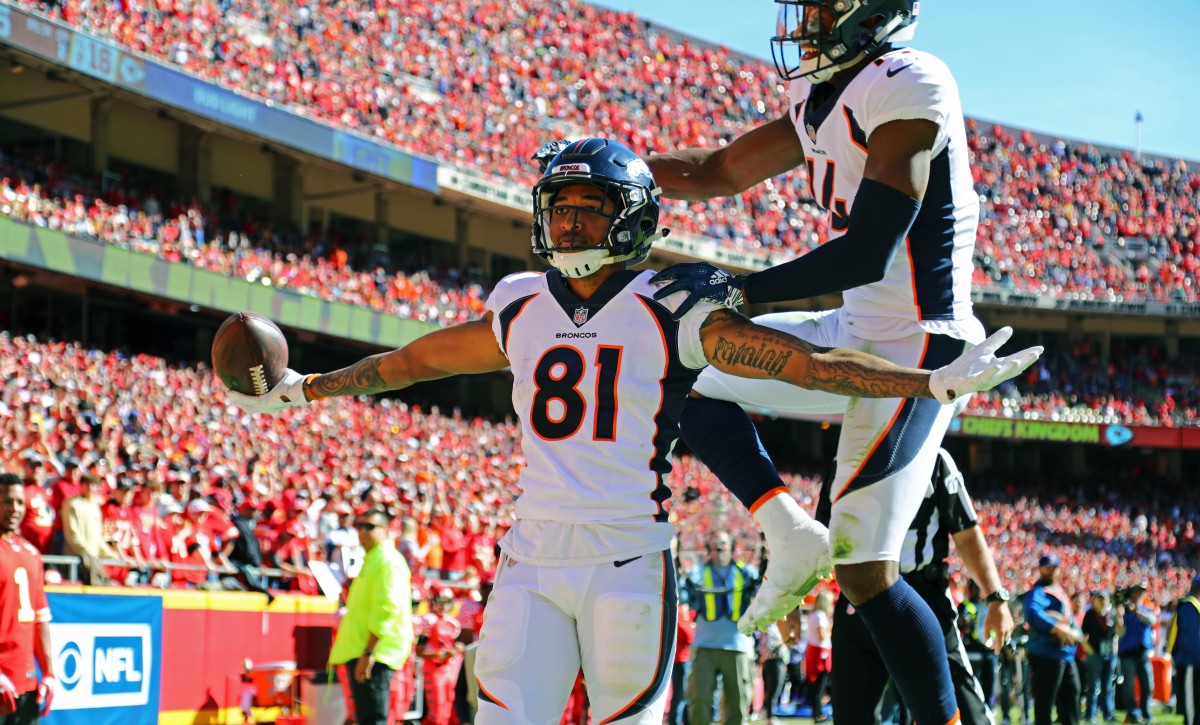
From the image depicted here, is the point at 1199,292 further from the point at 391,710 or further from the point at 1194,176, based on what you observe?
the point at 391,710

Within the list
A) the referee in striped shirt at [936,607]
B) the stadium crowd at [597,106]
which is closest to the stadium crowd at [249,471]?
the referee in striped shirt at [936,607]

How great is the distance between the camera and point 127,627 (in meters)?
9.80

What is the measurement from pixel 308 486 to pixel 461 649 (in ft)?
17.9

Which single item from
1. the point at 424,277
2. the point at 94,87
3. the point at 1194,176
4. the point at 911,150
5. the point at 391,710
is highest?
the point at 1194,176

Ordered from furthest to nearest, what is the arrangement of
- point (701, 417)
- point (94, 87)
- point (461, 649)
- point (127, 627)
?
point (94, 87), point (461, 649), point (127, 627), point (701, 417)

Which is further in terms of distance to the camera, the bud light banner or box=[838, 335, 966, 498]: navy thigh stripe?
the bud light banner

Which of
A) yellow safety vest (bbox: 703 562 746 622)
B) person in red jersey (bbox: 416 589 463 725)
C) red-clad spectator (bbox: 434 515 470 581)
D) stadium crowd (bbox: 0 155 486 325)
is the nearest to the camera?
yellow safety vest (bbox: 703 562 746 622)

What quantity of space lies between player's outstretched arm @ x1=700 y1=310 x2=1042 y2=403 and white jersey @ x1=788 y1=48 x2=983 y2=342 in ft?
1.93

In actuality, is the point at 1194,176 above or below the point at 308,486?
above

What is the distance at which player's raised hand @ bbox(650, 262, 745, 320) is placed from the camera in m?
3.89

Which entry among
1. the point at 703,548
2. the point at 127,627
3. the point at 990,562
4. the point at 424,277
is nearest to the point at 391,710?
the point at 127,627

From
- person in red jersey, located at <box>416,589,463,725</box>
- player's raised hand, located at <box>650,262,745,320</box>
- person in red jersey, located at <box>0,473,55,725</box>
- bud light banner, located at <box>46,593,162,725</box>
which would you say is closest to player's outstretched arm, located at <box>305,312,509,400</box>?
player's raised hand, located at <box>650,262,745,320</box>

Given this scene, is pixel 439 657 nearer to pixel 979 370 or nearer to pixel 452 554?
pixel 452 554

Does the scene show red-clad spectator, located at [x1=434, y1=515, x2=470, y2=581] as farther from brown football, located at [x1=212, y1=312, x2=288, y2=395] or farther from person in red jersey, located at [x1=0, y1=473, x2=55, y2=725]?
brown football, located at [x1=212, y1=312, x2=288, y2=395]
